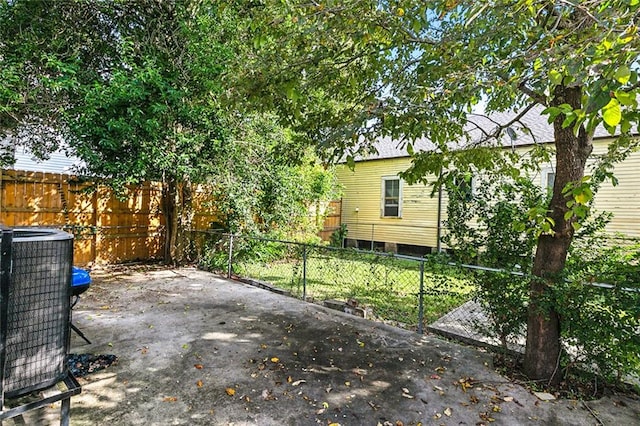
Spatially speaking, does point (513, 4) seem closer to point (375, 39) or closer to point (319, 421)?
point (375, 39)

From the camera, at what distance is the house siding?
27.6ft

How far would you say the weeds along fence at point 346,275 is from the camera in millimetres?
4516

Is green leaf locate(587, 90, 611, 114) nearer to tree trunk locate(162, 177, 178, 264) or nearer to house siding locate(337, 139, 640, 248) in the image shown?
tree trunk locate(162, 177, 178, 264)

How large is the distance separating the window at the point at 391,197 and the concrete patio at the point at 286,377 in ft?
26.4

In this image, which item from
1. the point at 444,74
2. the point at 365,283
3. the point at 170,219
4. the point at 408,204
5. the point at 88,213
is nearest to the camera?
the point at 444,74

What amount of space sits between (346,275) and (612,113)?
592cm

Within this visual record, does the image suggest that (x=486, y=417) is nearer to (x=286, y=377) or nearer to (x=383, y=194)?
(x=286, y=377)

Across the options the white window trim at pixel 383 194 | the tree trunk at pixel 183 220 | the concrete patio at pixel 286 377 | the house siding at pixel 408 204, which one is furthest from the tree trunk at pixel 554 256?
the white window trim at pixel 383 194

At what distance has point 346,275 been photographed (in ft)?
22.6

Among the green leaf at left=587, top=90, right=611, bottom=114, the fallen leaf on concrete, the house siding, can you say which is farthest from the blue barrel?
the house siding

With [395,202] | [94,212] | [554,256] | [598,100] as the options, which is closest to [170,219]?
[94,212]

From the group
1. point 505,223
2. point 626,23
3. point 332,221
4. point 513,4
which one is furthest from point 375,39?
point 332,221

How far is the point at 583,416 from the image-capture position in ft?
8.53

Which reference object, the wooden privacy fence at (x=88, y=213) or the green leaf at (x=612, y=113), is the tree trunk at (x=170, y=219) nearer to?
the wooden privacy fence at (x=88, y=213)
